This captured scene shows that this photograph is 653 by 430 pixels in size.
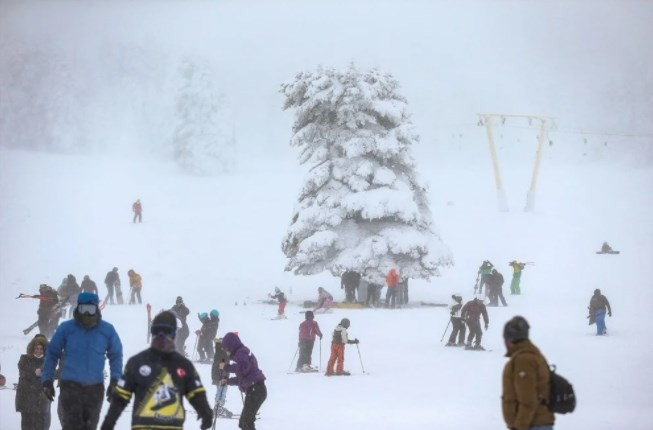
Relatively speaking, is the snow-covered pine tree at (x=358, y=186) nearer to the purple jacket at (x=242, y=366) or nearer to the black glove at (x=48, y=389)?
the purple jacket at (x=242, y=366)

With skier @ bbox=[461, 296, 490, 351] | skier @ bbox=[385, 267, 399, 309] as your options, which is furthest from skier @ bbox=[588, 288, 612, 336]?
skier @ bbox=[385, 267, 399, 309]

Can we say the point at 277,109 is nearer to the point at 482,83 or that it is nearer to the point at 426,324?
the point at 482,83

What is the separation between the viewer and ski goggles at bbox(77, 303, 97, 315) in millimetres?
7945

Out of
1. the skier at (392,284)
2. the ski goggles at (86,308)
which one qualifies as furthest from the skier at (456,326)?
the ski goggles at (86,308)

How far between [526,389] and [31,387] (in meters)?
6.01

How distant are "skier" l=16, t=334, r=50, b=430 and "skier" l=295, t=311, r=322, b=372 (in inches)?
344

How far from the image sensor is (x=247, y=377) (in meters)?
10.2

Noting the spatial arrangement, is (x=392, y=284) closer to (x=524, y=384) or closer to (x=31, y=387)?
(x=31, y=387)

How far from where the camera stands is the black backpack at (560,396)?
634 cm

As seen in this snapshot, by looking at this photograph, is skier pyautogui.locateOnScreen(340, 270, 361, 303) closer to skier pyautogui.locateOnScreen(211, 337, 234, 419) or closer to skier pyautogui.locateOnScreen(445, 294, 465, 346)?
skier pyautogui.locateOnScreen(445, 294, 465, 346)

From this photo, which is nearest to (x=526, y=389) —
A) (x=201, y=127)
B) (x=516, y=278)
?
(x=516, y=278)

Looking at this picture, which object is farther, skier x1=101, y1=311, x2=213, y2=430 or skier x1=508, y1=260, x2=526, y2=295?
skier x1=508, y1=260, x2=526, y2=295

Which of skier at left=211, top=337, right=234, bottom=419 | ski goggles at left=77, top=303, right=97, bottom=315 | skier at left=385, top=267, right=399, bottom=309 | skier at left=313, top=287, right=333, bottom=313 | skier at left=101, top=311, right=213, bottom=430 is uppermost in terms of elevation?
skier at left=385, top=267, right=399, bottom=309

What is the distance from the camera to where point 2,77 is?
7825cm
